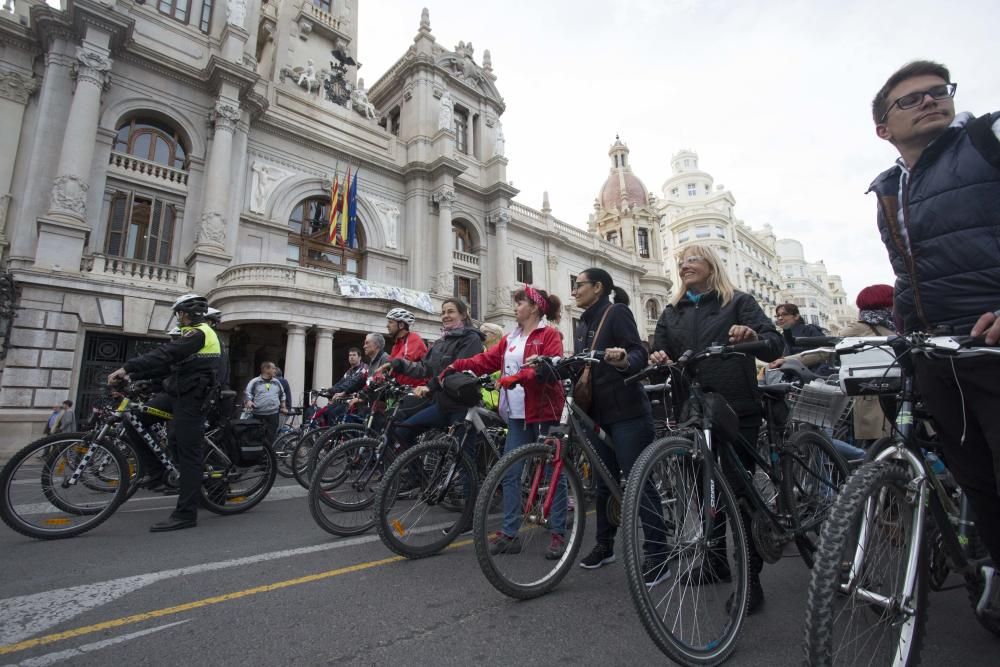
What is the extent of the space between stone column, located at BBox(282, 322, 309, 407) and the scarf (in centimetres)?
1441

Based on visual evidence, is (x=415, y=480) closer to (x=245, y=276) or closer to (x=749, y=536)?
(x=749, y=536)

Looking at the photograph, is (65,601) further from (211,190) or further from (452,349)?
(211,190)

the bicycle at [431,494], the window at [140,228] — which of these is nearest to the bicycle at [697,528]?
the bicycle at [431,494]

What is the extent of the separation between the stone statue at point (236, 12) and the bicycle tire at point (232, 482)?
65.0 feet

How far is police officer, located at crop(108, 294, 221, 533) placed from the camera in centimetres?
450

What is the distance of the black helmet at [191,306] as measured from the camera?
4.85 metres

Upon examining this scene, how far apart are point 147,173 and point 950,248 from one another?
20.6 m

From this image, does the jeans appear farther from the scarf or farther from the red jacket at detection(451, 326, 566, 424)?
the scarf

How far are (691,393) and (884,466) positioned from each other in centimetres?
92

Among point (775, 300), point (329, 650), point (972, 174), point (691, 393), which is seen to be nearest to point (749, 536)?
point (691, 393)

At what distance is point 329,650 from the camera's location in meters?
2.18

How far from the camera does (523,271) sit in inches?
1139

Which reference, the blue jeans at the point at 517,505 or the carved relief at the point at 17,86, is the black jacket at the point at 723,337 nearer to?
the blue jeans at the point at 517,505

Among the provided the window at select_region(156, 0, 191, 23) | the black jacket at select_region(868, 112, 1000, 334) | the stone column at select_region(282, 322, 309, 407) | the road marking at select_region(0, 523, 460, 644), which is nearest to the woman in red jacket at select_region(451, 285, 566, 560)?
the black jacket at select_region(868, 112, 1000, 334)
